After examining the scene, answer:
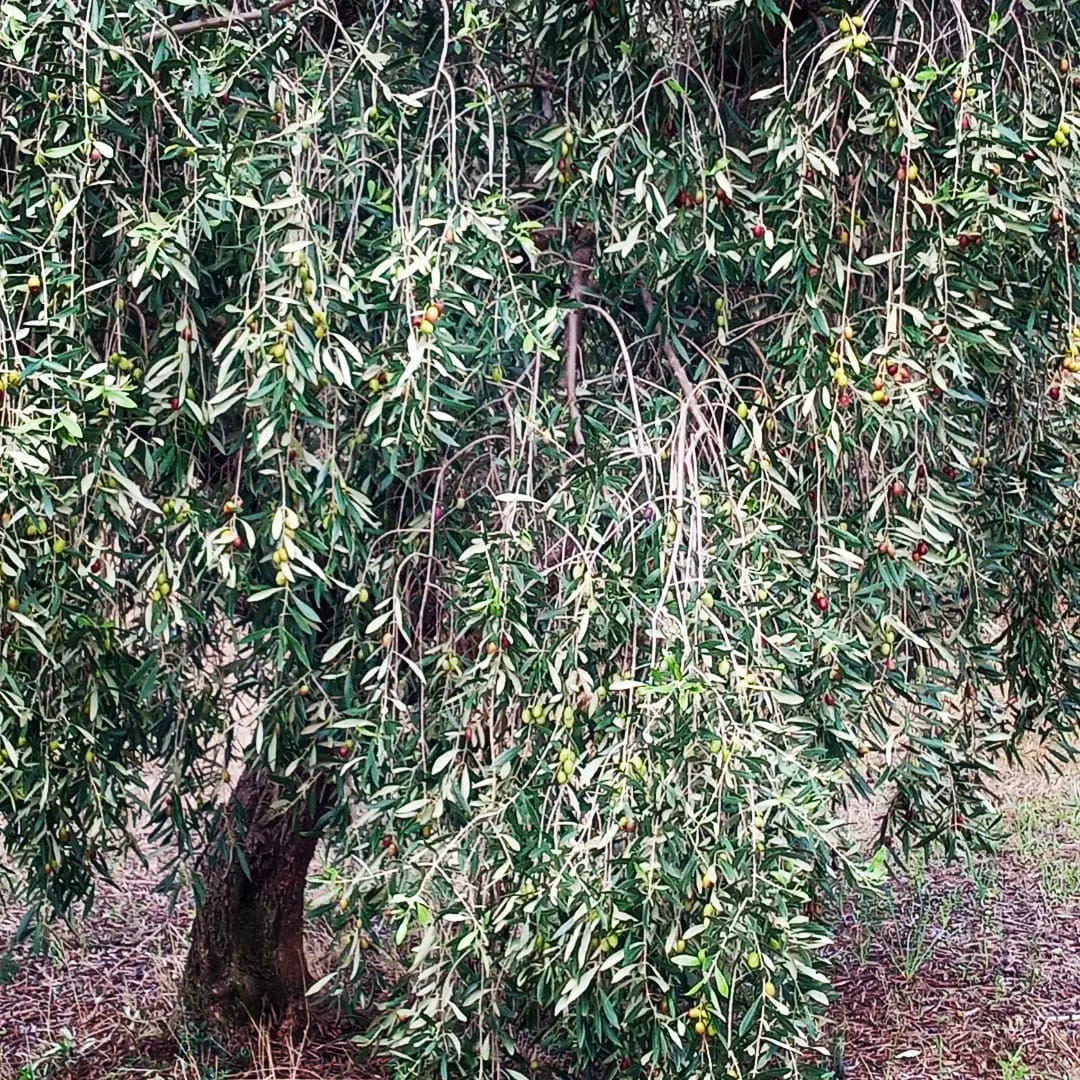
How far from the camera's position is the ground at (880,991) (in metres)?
4.88

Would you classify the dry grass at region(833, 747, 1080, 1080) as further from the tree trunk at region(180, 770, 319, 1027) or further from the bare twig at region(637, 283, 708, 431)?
the tree trunk at region(180, 770, 319, 1027)

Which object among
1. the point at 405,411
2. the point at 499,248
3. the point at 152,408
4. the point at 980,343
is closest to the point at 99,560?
the point at 152,408

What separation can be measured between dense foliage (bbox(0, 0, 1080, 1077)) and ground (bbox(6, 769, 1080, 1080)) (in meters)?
1.33

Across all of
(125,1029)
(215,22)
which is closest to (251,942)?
(125,1029)

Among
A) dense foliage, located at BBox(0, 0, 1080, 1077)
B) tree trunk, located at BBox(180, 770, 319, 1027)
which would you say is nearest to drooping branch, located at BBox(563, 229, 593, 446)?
dense foliage, located at BBox(0, 0, 1080, 1077)

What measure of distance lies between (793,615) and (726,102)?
4.07 feet

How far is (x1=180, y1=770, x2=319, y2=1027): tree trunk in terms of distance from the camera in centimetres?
495

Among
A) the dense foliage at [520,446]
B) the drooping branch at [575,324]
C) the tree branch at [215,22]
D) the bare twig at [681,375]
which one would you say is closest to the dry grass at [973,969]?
the dense foliage at [520,446]

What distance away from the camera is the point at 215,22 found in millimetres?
2928

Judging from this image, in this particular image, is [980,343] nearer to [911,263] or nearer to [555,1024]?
[911,263]

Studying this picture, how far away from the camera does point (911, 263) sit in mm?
3039

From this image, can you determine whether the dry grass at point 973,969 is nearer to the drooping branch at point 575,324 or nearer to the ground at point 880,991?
the ground at point 880,991

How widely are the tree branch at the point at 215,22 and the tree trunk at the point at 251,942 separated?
286 cm

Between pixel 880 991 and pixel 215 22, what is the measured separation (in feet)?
14.5
